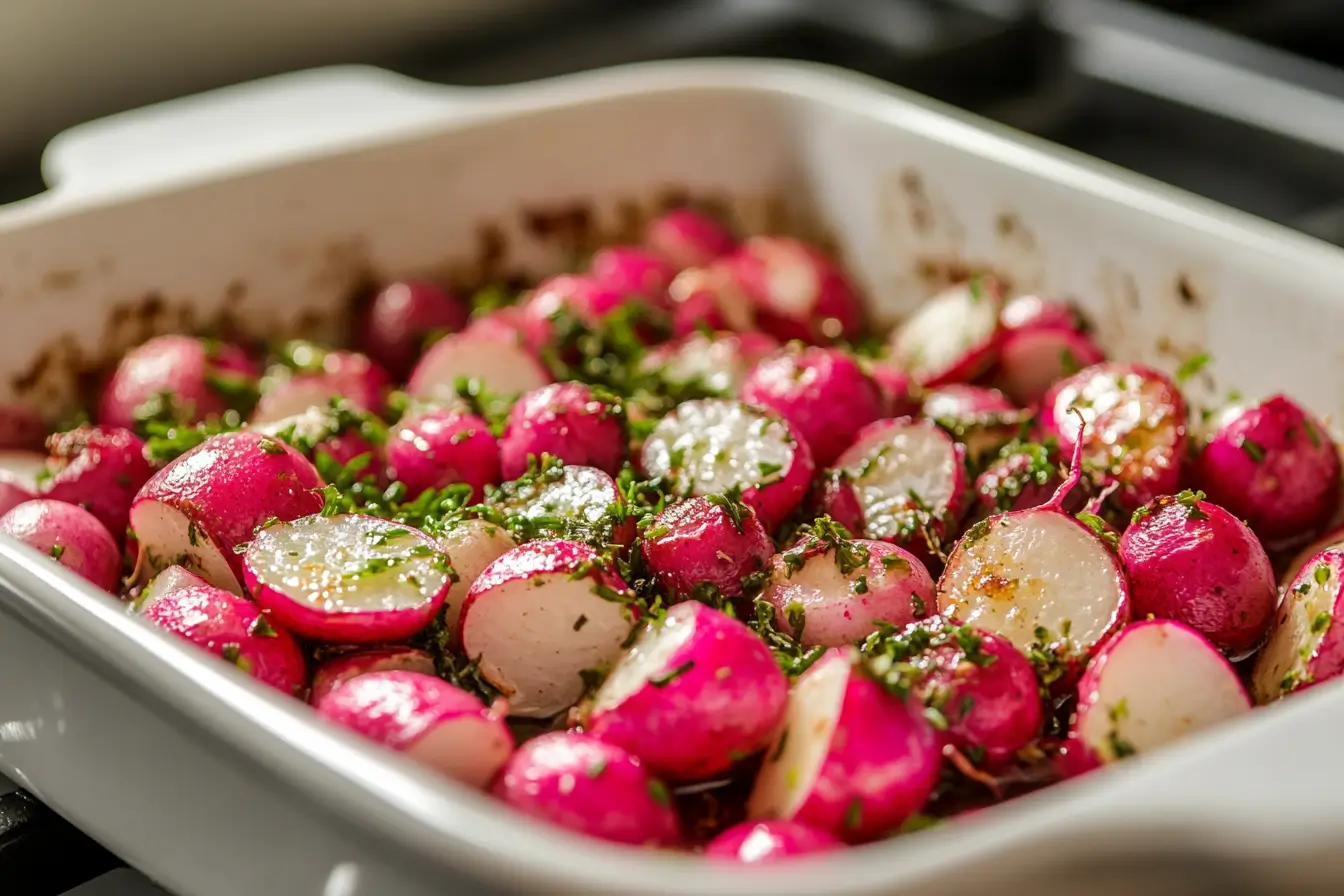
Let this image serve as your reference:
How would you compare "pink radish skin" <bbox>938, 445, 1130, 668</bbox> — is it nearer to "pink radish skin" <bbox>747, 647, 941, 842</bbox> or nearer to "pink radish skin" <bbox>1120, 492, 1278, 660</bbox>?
"pink radish skin" <bbox>1120, 492, 1278, 660</bbox>

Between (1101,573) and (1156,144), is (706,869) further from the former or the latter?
(1156,144)

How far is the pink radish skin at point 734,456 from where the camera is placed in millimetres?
1311

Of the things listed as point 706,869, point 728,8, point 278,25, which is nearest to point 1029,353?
point 706,869

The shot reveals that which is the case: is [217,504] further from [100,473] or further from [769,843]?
[769,843]

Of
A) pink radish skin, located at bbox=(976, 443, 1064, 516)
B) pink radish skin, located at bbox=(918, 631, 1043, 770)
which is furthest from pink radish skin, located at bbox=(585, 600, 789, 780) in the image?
pink radish skin, located at bbox=(976, 443, 1064, 516)

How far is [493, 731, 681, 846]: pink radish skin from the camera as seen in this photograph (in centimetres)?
91

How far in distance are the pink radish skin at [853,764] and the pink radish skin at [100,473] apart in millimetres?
748

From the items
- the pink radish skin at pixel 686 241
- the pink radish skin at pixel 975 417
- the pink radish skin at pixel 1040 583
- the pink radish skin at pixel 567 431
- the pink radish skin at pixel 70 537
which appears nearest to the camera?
the pink radish skin at pixel 1040 583

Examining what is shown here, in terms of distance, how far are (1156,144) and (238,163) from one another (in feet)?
4.24

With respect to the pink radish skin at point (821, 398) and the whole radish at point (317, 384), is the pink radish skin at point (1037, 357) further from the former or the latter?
the whole radish at point (317, 384)

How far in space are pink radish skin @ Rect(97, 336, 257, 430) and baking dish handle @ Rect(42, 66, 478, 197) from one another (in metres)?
0.23

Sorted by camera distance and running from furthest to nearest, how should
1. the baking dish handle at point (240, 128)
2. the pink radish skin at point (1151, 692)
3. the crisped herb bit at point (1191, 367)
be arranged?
1. the baking dish handle at point (240, 128)
2. the crisped herb bit at point (1191, 367)
3. the pink radish skin at point (1151, 692)

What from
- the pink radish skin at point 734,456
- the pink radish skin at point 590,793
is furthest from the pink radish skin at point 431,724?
the pink radish skin at point 734,456

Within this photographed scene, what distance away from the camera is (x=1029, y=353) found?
1687mm
